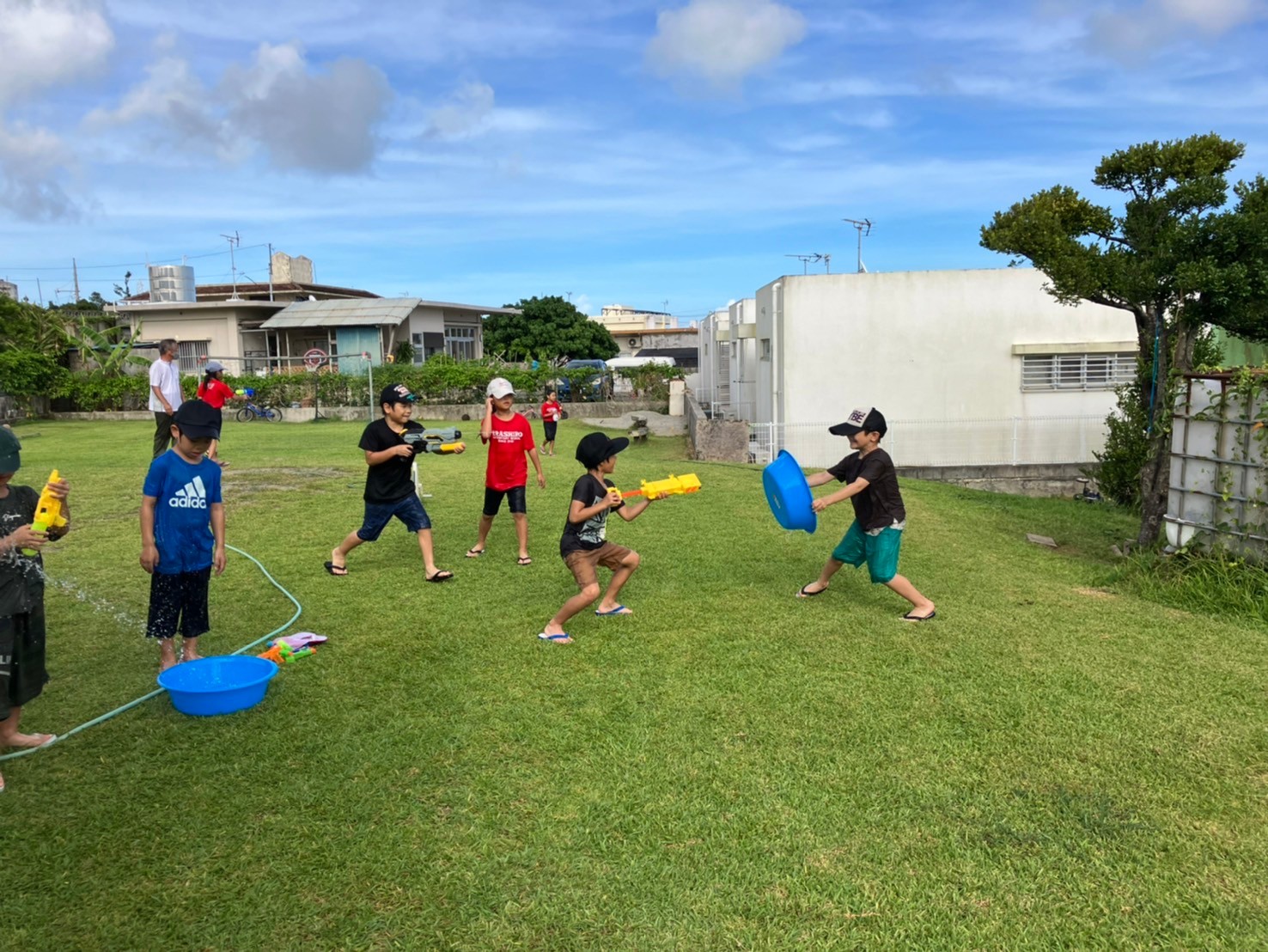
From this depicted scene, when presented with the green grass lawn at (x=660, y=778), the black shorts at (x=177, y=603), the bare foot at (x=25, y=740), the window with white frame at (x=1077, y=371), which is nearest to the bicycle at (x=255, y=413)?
the window with white frame at (x=1077, y=371)

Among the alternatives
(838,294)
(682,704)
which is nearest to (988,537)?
(682,704)

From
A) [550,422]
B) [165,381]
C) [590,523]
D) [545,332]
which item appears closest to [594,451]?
[590,523]

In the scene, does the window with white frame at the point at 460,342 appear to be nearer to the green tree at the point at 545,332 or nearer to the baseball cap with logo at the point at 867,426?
the green tree at the point at 545,332

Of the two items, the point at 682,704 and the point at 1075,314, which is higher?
the point at 1075,314

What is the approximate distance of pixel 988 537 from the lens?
9.66 metres

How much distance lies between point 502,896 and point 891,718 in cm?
225

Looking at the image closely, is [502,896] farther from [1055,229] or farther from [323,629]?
[1055,229]

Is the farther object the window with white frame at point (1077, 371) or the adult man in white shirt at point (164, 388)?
the window with white frame at point (1077, 371)

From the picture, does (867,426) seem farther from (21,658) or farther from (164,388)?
(164,388)

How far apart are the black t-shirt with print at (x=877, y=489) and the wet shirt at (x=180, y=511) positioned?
3895 mm

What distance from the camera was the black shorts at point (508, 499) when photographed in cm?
779

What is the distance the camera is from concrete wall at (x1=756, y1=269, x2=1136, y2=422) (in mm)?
17391

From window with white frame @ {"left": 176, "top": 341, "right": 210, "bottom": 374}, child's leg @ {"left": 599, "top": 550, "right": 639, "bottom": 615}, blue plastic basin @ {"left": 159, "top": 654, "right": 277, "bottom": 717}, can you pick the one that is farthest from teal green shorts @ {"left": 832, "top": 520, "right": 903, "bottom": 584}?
window with white frame @ {"left": 176, "top": 341, "right": 210, "bottom": 374}

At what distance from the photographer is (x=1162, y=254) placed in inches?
324
